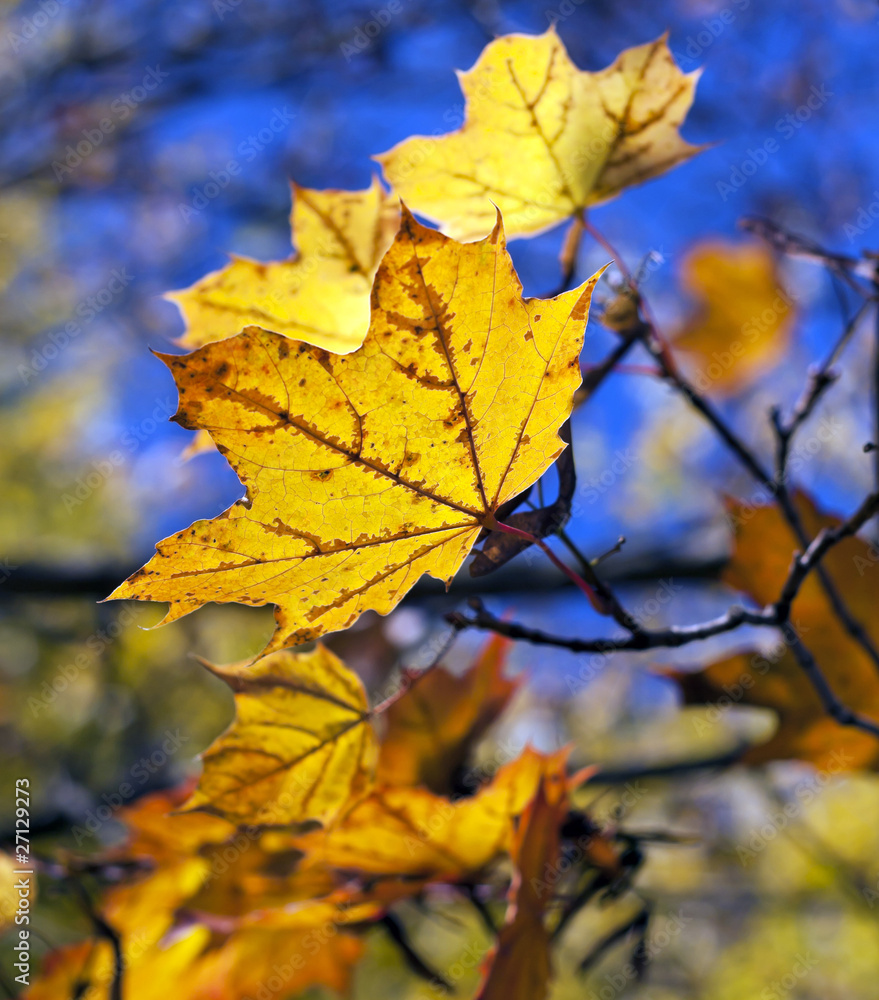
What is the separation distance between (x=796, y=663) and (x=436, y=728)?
472 millimetres

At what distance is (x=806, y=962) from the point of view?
353 centimetres

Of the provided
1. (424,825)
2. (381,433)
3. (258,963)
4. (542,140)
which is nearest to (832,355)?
(542,140)

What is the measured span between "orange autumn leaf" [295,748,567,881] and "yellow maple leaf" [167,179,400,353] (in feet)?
→ 1.61

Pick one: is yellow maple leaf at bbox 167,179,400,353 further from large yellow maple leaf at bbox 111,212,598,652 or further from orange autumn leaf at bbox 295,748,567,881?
orange autumn leaf at bbox 295,748,567,881

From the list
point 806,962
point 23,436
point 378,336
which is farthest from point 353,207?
point 23,436

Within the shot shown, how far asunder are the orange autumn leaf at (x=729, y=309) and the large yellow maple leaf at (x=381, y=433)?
240 cm

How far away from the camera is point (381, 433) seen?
0.53 metres

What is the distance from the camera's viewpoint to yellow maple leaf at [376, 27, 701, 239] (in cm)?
78

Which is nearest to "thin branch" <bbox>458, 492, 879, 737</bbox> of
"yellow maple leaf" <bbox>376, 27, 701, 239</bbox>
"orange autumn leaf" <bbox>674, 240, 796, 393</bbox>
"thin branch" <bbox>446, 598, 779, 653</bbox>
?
"thin branch" <bbox>446, 598, 779, 653</bbox>

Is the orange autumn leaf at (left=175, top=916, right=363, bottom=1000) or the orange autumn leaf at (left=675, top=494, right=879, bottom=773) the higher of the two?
the orange autumn leaf at (left=675, top=494, right=879, bottom=773)

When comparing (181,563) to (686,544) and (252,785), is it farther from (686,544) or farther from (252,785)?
(686,544)

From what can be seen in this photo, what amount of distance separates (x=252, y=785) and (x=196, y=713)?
3047 mm

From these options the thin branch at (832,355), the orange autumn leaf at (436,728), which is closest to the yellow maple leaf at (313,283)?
the thin branch at (832,355)

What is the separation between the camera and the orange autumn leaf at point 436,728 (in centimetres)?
103
